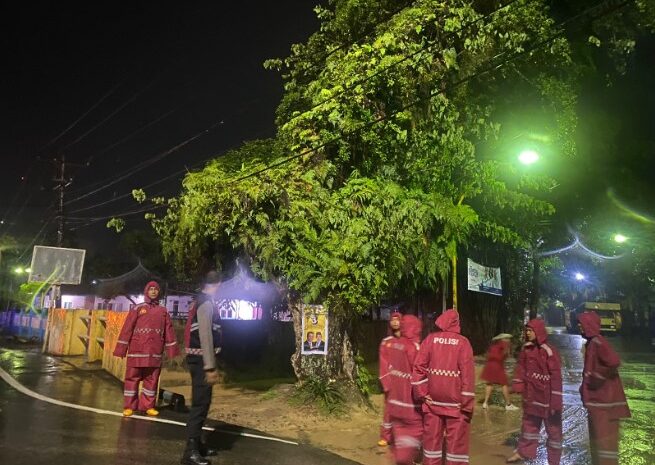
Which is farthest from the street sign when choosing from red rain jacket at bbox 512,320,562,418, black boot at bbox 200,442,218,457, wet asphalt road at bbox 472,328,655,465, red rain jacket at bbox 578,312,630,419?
red rain jacket at bbox 578,312,630,419

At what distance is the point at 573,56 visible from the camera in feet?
39.1

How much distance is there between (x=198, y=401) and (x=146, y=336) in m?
2.80

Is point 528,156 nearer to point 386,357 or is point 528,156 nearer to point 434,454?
point 386,357

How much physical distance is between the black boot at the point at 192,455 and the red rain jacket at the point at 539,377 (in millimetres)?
3653

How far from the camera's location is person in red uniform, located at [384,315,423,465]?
5789 millimetres

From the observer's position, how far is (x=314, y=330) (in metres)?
9.82

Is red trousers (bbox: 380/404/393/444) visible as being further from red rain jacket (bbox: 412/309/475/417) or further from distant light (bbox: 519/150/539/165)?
distant light (bbox: 519/150/539/165)

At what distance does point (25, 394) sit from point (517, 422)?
27.2 feet

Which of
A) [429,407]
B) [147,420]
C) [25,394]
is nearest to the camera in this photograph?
[429,407]

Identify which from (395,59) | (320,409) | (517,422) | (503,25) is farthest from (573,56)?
(320,409)

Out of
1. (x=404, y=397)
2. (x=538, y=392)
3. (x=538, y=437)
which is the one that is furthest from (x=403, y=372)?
(x=538, y=437)

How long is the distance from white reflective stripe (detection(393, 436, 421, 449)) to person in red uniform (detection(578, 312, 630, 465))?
6.09ft

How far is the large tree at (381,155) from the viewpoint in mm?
9086

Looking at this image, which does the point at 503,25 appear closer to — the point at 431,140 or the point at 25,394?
the point at 431,140
